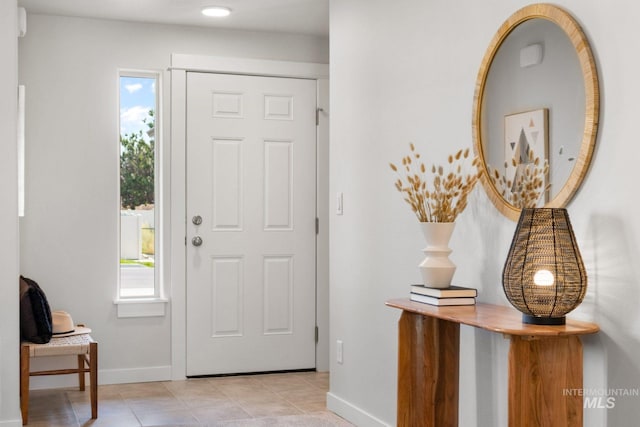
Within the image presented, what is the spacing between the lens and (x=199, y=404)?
4309 mm

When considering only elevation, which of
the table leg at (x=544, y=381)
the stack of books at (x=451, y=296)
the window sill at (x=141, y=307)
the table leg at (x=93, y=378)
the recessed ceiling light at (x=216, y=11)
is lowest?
the table leg at (x=93, y=378)

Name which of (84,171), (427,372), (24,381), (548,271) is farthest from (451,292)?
(84,171)

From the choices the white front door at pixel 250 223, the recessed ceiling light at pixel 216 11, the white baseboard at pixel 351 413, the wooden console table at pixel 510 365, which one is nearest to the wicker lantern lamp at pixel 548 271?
the wooden console table at pixel 510 365

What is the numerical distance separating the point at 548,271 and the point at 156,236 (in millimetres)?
3300

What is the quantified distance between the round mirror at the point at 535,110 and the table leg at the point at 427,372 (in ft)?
1.64

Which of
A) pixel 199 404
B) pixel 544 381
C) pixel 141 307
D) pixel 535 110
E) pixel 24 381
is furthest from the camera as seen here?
pixel 141 307

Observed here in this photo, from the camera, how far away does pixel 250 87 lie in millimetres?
5109

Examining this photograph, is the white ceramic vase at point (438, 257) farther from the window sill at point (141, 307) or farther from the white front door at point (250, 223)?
the window sill at point (141, 307)

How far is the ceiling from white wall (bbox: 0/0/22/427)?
2.50 feet

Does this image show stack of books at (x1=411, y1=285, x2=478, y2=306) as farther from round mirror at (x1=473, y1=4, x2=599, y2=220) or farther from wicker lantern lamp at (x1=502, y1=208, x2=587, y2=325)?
wicker lantern lamp at (x1=502, y1=208, x2=587, y2=325)

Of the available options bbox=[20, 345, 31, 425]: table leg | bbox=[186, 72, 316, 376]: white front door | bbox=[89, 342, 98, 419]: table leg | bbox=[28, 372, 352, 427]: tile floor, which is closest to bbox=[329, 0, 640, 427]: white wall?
bbox=[28, 372, 352, 427]: tile floor

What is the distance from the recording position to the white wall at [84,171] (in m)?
4.64

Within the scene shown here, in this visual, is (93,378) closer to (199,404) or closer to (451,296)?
(199,404)

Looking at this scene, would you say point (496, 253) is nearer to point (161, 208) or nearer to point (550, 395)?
point (550, 395)
